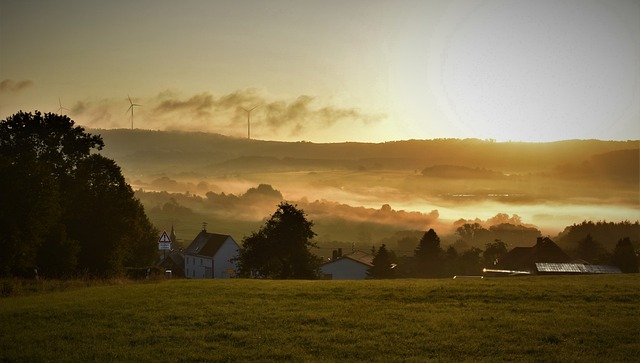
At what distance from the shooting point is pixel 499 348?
20328 millimetres

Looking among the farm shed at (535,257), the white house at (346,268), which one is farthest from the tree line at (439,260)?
the farm shed at (535,257)

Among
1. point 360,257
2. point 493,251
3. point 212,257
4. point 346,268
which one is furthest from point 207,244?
point 493,251

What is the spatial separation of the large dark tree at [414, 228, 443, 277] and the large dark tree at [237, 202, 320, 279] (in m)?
43.6

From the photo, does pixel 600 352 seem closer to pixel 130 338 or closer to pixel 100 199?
pixel 130 338

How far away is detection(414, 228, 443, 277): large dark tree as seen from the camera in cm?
12344

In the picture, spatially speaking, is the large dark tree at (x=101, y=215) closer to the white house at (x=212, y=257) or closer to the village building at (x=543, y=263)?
the village building at (x=543, y=263)

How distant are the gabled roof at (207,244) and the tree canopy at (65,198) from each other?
54161mm

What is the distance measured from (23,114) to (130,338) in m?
44.0

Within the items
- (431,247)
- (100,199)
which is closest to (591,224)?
(431,247)

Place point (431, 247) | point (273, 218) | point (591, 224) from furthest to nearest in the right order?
point (591, 224) → point (431, 247) → point (273, 218)

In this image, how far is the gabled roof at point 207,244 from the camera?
120250mm

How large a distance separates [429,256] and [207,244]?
141 ft

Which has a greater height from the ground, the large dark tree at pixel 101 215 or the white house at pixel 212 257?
the large dark tree at pixel 101 215

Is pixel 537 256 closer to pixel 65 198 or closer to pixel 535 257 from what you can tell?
pixel 535 257
